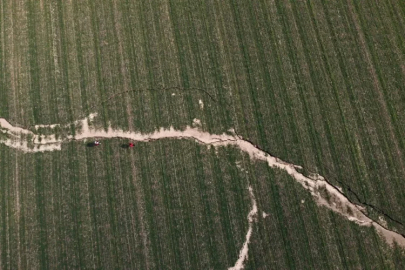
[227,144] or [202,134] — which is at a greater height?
[202,134]

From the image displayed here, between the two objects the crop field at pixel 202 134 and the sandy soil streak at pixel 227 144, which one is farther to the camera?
the sandy soil streak at pixel 227 144

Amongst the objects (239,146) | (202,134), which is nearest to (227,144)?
(239,146)

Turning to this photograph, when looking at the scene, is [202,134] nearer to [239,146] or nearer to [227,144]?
[227,144]

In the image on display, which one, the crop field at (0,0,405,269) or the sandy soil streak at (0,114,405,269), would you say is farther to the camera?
the sandy soil streak at (0,114,405,269)

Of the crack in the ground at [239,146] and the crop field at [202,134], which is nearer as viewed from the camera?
the crop field at [202,134]

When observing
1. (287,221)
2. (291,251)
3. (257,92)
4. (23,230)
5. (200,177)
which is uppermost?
(257,92)

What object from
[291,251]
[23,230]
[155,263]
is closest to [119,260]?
[155,263]

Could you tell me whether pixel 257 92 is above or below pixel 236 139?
above

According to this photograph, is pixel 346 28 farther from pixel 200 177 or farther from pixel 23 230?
pixel 23 230
